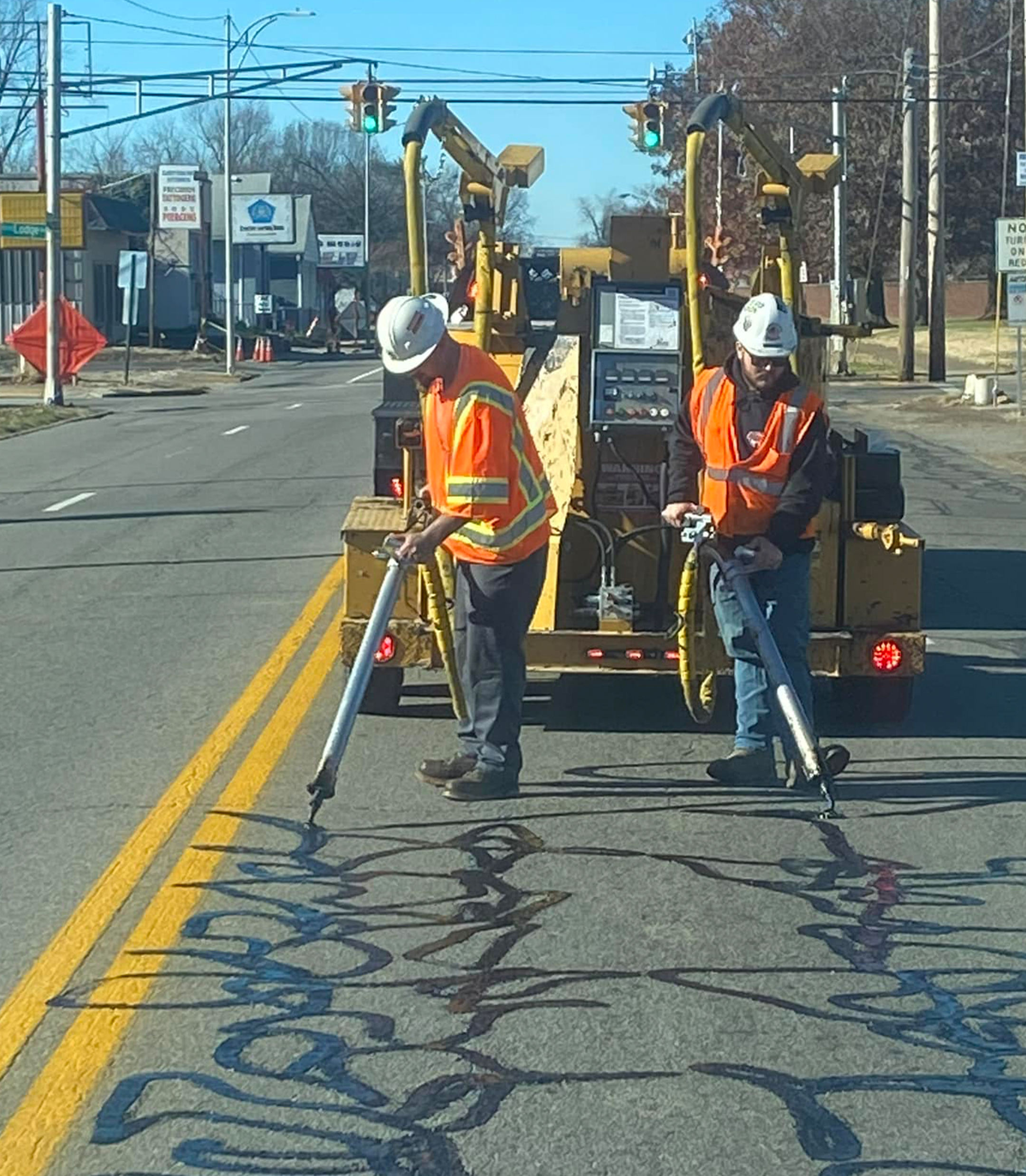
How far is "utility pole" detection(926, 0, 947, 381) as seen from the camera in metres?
38.8

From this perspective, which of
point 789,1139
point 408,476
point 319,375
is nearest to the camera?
point 789,1139

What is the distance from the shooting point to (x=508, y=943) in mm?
5672

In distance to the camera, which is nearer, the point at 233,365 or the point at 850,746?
the point at 850,746

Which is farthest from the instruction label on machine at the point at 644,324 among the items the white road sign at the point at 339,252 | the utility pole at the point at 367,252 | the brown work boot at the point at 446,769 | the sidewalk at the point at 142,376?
the white road sign at the point at 339,252

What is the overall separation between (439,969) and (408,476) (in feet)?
12.7

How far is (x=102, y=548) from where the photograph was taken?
15164 millimetres

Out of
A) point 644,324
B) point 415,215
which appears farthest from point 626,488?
point 415,215

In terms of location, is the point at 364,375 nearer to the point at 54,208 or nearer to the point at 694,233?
the point at 54,208

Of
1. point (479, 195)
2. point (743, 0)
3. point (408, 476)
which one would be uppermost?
point (743, 0)

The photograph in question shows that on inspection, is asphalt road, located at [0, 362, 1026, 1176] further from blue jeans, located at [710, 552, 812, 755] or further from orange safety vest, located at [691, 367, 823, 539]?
orange safety vest, located at [691, 367, 823, 539]

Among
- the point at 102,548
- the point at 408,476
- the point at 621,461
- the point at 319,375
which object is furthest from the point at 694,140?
the point at 319,375

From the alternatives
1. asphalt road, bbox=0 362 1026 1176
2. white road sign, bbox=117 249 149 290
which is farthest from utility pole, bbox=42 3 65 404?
asphalt road, bbox=0 362 1026 1176

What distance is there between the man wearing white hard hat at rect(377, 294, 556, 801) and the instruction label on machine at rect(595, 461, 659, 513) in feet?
3.94

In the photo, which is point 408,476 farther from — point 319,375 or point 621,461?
point 319,375
